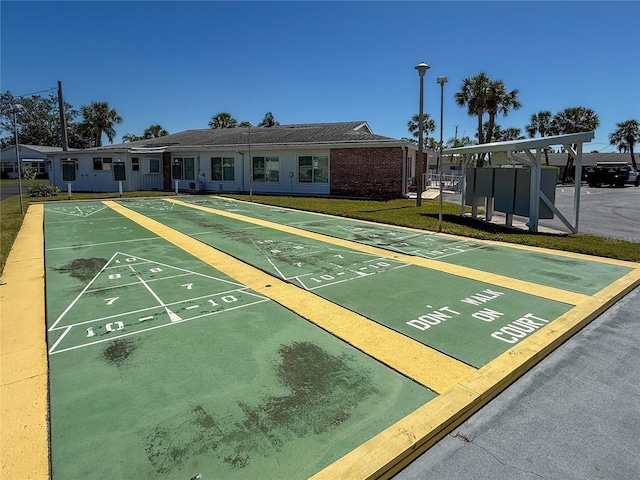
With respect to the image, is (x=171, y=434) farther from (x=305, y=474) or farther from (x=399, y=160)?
(x=399, y=160)

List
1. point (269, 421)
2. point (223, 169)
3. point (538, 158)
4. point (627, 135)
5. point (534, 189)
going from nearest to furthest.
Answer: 1. point (269, 421)
2. point (538, 158)
3. point (534, 189)
4. point (223, 169)
5. point (627, 135)

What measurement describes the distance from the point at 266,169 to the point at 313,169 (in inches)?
128

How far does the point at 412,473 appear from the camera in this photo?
2.65 metres

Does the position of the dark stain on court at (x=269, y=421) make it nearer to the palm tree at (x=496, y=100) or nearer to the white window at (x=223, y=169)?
the white window at (x=223, y=169)

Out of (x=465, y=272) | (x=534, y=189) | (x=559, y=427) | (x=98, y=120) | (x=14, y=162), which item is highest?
(x=98, y=120)

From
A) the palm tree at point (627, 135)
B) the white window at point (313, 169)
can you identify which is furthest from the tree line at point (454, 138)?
the white window at point (313, 169)

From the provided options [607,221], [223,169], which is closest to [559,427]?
[607,221]

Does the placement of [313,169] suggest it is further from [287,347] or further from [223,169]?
[287,347]

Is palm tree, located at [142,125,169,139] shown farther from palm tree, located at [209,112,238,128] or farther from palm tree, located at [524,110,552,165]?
palm tree, located at [524,110,552,165]

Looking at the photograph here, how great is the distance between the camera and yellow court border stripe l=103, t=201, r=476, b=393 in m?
3.78

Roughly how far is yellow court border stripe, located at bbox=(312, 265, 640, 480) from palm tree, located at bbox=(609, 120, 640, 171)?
249ft

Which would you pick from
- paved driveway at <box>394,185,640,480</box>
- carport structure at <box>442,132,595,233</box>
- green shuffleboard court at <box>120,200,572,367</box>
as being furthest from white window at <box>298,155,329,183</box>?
paved driveway at <box>394,185,640,480</box>

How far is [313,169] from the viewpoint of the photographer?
23703mm

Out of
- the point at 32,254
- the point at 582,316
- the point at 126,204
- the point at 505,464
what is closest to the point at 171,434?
the point at 505,464
